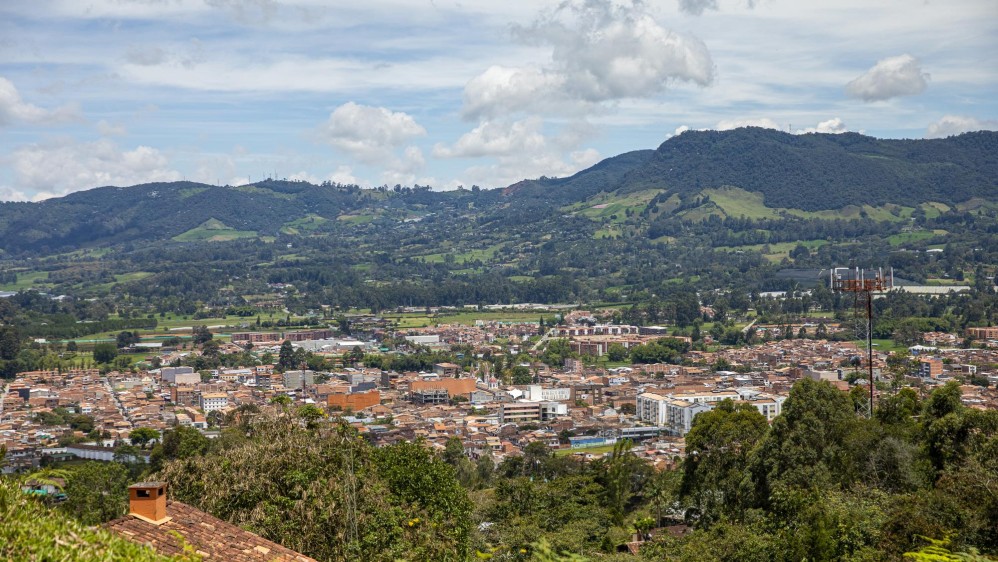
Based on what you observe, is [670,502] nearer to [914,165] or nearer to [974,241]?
[974,241]

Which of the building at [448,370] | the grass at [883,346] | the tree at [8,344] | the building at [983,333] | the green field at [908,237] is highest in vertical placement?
the green field at [908,237]

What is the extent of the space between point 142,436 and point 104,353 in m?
26.3

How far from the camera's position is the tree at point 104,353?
193 feet

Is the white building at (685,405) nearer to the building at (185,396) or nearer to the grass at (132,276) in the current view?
the building at (185,396)

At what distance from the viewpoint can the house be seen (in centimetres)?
660

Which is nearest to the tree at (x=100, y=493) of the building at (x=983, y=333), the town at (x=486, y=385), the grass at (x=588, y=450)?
the town at (x=486, y=385)

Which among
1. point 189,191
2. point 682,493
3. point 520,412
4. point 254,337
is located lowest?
point 520,412

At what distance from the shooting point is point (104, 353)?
59.2 m

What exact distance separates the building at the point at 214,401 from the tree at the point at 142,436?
7909mm

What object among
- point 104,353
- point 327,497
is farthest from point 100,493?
point 104,353

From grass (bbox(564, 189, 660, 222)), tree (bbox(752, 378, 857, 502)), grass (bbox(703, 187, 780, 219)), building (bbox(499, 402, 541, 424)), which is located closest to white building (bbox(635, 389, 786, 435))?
building (bbox(499, 402, 541, 424))

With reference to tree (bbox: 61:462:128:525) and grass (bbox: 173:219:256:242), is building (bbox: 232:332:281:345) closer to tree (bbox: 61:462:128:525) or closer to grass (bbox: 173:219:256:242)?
tree (bbox: 61:462:128:525)

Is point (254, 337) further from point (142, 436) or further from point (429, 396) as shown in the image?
point (142, 436)

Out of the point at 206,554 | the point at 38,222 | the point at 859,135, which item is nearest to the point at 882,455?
the point at 206,554
